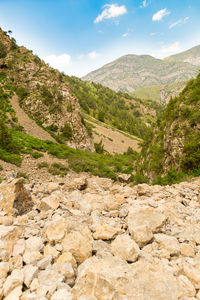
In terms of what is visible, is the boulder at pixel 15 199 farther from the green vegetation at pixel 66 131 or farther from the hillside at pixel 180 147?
the green vegetation at pixel 66 131

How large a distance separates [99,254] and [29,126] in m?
A: 29.5

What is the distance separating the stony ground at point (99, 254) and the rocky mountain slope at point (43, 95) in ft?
88.5

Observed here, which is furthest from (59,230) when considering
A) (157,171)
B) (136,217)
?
(157,171)

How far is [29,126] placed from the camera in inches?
1134

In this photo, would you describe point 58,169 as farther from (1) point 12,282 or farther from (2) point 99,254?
→ (1) point 12,282

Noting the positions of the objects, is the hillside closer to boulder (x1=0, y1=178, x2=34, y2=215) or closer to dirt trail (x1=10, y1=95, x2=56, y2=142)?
boulder (x1=0, y1=178, x2=34, y2=215)

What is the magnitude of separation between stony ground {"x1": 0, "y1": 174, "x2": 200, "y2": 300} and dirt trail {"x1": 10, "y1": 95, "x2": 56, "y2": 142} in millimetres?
24339

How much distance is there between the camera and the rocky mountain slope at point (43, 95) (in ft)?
106

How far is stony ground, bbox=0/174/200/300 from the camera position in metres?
2.38

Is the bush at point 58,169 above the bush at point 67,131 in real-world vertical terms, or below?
below

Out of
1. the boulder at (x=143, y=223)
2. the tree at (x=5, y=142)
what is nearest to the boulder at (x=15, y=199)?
the boulder at (x=143, y=223)

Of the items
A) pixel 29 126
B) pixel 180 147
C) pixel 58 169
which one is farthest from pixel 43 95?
pixel 180 147

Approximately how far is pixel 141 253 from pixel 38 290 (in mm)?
2027

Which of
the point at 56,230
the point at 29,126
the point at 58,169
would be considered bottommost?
the point at 58,169
